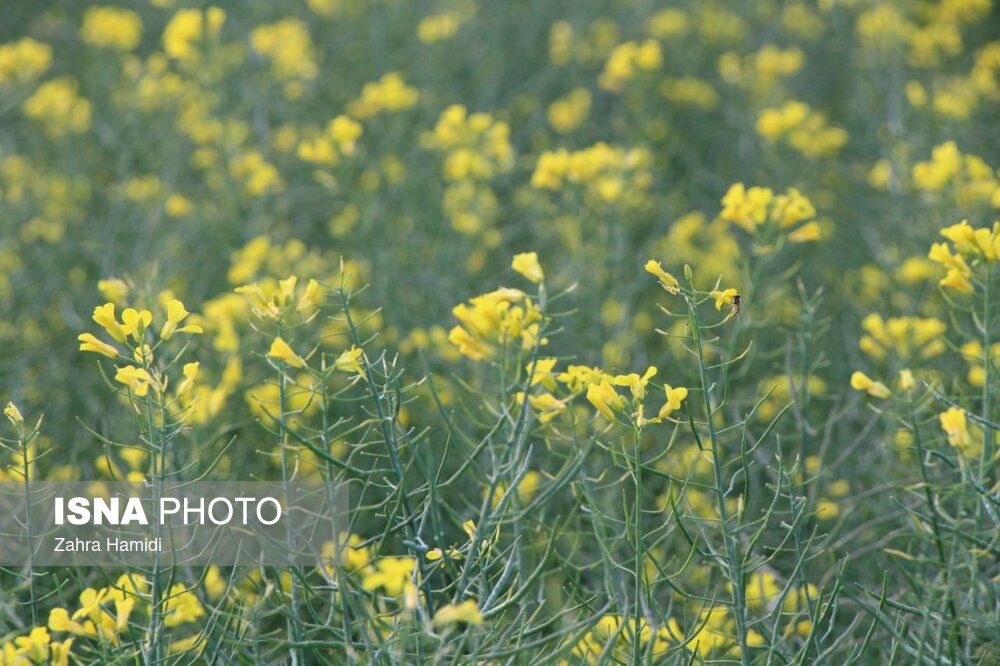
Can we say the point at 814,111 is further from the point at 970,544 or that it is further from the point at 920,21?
the point at 970,544

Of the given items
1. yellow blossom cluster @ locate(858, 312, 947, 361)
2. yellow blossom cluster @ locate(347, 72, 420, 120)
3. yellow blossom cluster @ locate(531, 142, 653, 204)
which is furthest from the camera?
yellow blossom cluster @ locate(347, 72, 420, 120)

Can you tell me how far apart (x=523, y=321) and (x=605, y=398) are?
0.20m

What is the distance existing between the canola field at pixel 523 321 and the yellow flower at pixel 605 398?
0.03 feet

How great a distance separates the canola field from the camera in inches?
75.9

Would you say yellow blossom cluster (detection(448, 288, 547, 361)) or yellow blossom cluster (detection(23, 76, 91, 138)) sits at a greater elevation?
yellow blossom cluster (detection(448, 288, 547, 361))

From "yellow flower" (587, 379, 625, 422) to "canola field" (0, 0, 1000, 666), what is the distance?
10 mm

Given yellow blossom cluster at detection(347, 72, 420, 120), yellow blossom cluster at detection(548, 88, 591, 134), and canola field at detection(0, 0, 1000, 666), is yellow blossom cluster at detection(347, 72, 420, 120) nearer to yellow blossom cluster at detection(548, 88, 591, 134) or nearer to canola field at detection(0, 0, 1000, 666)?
canola field at detection(0, 0, 1000, 666)

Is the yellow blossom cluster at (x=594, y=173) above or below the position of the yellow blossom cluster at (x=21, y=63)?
Result: below

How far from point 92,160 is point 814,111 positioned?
369 centimetres

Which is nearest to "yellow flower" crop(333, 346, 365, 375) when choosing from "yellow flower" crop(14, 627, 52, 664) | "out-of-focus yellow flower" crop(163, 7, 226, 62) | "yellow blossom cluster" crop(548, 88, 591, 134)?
"yellow flower" crop(14, 627, 52, 664)

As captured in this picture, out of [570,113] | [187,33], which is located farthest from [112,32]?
[570,113]

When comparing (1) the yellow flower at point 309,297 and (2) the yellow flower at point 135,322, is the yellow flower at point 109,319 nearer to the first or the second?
(2) the yellow flower at point 135,322

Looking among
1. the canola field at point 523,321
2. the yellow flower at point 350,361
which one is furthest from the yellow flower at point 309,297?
the yellow flower at point 350,361

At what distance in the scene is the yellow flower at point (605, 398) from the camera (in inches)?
75.4
